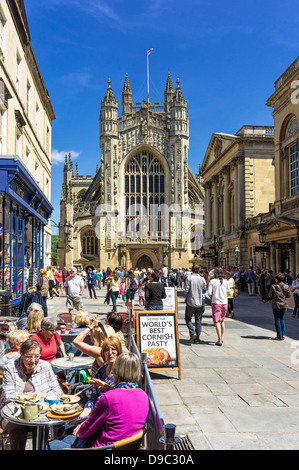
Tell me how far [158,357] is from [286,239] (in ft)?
54.0

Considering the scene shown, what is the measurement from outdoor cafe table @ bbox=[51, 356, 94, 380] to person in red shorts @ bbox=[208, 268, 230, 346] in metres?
4.41

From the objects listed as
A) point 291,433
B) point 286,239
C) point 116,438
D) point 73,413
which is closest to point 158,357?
point 291,433

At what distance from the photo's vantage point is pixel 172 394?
5.96 metres

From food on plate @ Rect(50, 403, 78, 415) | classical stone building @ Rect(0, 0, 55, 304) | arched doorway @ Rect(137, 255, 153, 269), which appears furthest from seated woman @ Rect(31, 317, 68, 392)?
arched doorway @ Rect(137, 255, 153, 269)

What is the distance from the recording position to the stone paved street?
4461 mm

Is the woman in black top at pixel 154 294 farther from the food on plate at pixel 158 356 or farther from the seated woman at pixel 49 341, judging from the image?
the seated woman at pixel 49 341

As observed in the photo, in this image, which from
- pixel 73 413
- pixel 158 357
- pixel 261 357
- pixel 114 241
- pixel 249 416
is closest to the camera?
pixel 73 413

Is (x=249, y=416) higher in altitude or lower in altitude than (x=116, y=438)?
lower

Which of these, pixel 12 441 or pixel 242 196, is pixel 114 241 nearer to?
pixel 242 196

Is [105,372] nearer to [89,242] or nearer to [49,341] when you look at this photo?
[49,341]

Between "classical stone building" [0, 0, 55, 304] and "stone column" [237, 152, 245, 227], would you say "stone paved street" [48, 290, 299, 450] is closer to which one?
"classical stone building" [0, 0, 55, 304]

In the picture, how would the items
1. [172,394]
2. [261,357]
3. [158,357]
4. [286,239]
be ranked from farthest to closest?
[286,239], [261,357], [158,357], [172,394]

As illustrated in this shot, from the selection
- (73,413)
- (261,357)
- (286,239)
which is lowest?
(261,357)

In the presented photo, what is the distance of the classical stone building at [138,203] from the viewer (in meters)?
49.9
